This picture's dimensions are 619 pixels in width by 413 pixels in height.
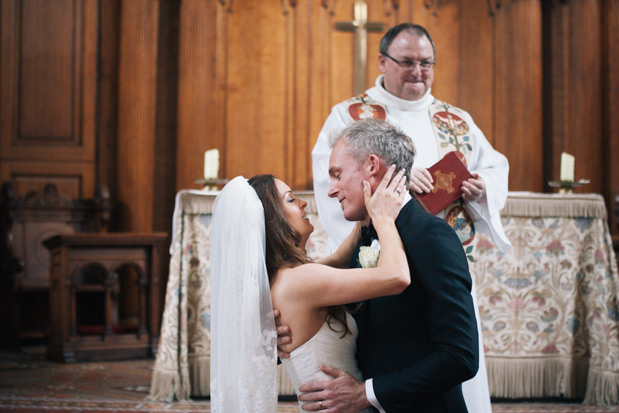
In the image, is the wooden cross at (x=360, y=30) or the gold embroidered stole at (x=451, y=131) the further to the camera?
the wooden cross at (x=360, y=30)

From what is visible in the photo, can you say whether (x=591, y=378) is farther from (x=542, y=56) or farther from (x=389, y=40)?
(x=542, y=56)

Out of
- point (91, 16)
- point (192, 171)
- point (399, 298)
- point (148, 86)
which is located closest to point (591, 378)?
point (399, 298)

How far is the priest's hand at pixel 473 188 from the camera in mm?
3072

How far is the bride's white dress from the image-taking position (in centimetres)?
211

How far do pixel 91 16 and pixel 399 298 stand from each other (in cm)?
648

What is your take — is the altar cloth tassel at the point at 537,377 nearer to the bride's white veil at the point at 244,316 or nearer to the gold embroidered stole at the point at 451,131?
the gold embroidered stole at the point at 451,131

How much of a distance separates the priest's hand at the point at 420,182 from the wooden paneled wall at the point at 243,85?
4.76 meters

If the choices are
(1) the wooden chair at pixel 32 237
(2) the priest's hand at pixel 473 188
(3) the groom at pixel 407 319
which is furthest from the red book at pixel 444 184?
(1) the wooden chair at pixel 32 237

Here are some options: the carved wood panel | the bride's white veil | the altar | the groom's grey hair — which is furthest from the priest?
the carved wood panel

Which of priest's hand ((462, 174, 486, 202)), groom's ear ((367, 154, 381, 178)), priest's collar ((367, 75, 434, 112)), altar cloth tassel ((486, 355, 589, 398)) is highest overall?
priest's collar ((367, 75, 434, 112))

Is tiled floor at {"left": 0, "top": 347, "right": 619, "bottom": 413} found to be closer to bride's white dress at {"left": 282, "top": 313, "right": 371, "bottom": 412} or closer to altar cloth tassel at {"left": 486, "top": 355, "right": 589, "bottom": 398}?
altar cloth tassel at {"left": 486, "top": 355, "right": 589, "bottom": 398}

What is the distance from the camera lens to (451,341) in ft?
6.23

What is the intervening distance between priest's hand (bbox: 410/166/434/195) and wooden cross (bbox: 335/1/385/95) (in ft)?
15.5

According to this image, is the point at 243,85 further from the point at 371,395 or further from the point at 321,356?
the point at 371,395
